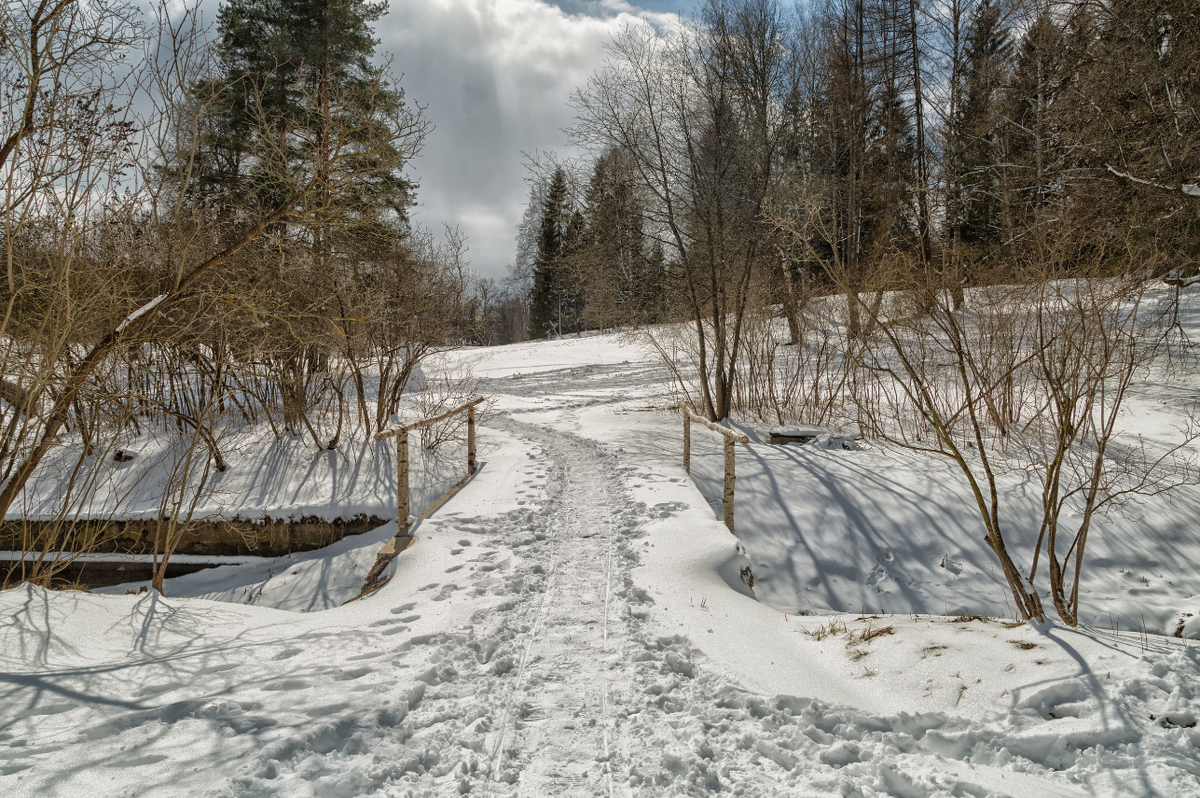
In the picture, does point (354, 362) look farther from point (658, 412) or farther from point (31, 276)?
point (658, 412)

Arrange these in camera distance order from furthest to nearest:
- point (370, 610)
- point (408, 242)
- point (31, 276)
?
1. point (408, 242)
2. point (31, 276)
3. point (370, 610)

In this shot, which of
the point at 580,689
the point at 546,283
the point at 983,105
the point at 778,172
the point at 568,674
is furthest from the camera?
the point at 546,283

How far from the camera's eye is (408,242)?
1228 centimetres

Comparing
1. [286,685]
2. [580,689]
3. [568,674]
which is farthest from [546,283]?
[286,685]

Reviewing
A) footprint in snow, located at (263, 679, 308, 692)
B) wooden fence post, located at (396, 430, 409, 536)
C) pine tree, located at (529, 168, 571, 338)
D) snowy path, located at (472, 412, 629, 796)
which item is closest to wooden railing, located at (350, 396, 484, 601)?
wooden fence post, located at (396, 430, 409, 536)

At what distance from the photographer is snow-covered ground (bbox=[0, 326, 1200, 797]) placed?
2.44m

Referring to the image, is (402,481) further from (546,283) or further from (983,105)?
(546,283)

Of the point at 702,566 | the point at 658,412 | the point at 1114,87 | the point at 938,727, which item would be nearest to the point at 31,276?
the point at 702,566

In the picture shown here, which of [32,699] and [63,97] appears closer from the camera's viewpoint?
[32,699]

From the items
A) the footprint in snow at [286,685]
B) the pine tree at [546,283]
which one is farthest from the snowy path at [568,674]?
the pine tree at [546,283]

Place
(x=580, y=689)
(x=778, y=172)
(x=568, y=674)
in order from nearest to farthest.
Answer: (x=580, y=689) → (x=568, y=674) → (x=778, y=172)

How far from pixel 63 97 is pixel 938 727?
6496mm

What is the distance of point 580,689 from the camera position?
3.29 m

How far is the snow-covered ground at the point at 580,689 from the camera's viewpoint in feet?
8.00
